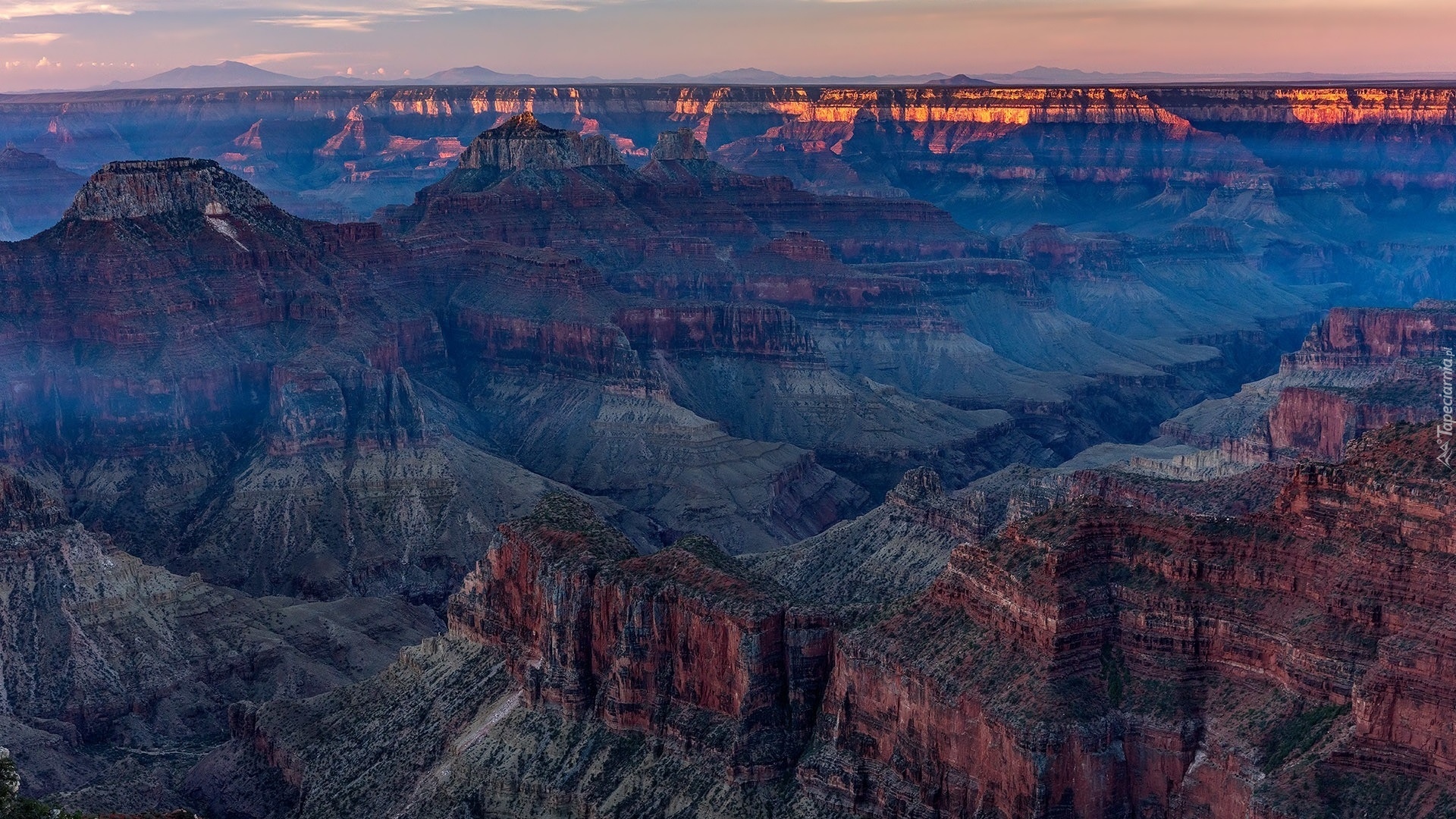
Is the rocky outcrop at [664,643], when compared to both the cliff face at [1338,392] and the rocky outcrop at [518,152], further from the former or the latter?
the rocky outcrop at [518,152]

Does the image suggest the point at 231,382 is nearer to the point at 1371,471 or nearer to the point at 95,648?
the point at 95,648

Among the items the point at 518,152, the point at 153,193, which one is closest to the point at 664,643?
the point at 153,193

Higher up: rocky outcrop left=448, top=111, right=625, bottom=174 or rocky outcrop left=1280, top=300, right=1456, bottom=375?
rocky outcrop left=448, top=111, right=625, bottom=174

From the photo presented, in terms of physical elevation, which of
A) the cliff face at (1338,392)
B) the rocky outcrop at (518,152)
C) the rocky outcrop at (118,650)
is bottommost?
the rocky outcrop at (118,650)

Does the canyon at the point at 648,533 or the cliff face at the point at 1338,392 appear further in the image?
the cliff face at the point at 1338,392

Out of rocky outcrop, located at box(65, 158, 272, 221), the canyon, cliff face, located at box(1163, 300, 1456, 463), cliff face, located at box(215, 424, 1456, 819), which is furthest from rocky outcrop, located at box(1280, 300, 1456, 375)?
rocky outcrop, located at box(65, 158, 272, 221)

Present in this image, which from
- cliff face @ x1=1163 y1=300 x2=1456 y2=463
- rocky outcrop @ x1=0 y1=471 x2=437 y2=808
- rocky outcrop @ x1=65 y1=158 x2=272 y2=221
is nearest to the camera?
rocky outcrop @ x1=0 y1=471 x2=437 y2=808

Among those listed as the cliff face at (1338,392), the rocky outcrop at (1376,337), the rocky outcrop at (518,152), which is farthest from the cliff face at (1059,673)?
the rocky outcrop at (518,152)

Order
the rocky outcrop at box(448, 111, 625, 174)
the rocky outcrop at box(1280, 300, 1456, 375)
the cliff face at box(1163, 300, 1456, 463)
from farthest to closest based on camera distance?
the rocky outcrop at box(448, 111, 625, 174) < the rocky outcrop at box(1280, 300, 1456, 375) < the cliff face at box(1163, 300, 1456, 463)

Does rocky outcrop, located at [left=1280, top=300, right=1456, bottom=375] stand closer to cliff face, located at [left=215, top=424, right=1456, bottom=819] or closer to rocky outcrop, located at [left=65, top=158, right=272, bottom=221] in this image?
cliff face, located at [left=215, top=424, right=1456, bottom=819]
